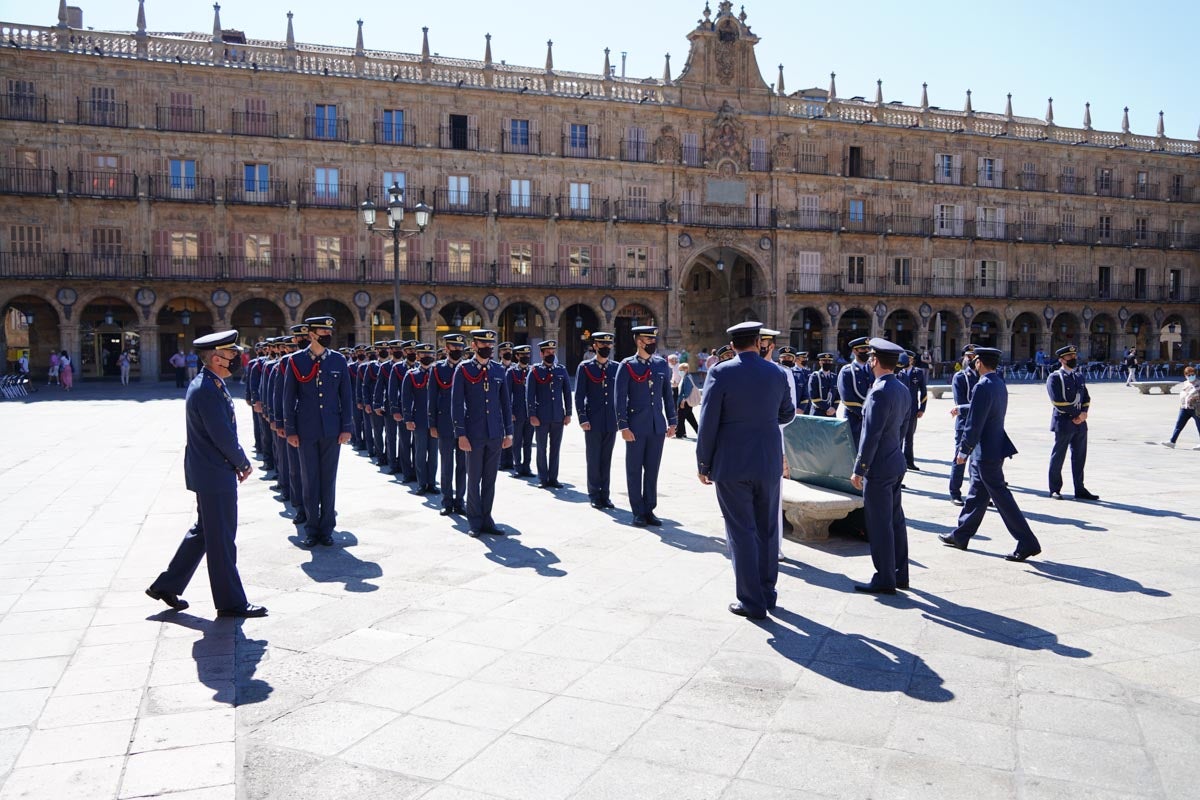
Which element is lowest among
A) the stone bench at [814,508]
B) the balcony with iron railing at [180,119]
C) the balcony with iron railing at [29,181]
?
the stone bench at [814,508]

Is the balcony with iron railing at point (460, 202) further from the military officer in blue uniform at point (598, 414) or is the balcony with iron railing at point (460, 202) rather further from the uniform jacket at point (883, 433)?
the uniform jacket at point (883, 433)

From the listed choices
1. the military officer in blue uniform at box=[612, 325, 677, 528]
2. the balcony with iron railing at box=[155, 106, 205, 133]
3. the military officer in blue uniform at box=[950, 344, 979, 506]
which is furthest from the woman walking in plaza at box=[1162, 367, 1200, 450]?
the balcony with iron railing at box=[155, 106, 205, 133]

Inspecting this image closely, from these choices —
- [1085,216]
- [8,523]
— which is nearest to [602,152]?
[1085,216]

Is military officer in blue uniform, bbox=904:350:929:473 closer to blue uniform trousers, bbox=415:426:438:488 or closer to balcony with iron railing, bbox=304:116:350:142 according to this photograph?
blue uniform trousers, bbox=415:426:438:488

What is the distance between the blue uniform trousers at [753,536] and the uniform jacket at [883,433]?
2.77 feet

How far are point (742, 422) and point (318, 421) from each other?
4175 millimetres

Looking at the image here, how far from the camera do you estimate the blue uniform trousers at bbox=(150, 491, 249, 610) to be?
19.4ft

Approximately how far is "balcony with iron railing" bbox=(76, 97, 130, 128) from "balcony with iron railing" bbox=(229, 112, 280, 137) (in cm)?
379

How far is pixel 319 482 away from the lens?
8.29m

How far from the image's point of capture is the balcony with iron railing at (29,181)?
33.5 m

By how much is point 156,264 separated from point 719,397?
114ft

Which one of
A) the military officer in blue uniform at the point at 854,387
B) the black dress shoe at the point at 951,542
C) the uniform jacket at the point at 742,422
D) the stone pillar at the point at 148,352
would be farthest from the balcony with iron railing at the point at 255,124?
the uniform jacket at the point at 742,422

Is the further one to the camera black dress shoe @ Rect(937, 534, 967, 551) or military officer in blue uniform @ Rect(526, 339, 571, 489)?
military officer in blue uniform @ Rect(526, 339, 571, 489)

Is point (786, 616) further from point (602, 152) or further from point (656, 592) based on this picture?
point (602, 152)
